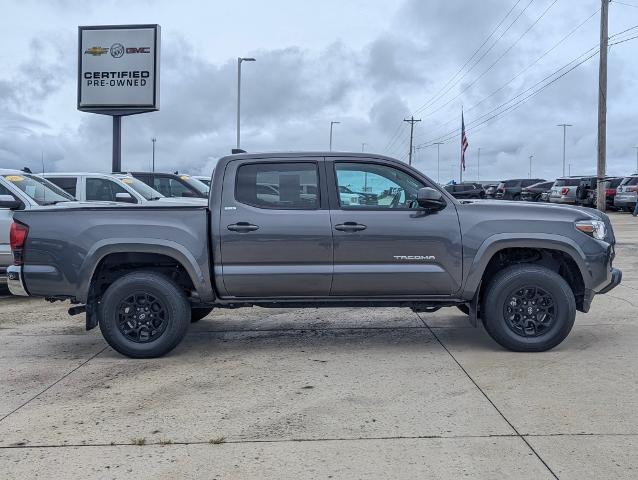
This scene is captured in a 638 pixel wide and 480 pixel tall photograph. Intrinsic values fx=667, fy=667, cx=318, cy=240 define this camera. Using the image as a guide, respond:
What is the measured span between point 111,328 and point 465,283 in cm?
326

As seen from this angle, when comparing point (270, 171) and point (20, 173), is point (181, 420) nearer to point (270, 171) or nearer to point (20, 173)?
point (270, 171)

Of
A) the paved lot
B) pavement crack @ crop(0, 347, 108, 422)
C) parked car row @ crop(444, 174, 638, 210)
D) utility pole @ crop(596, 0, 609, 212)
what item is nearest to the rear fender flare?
pavement crack @ crop(0, 347, 108, 422)

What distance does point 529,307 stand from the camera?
6.21 metres

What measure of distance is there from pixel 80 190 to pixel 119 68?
11240mm

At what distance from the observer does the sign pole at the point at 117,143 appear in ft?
71.5

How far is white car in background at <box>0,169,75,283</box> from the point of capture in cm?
948

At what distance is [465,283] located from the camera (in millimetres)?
6113

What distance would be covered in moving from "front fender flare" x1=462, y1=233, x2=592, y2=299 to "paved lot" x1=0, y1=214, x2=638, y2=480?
787mm

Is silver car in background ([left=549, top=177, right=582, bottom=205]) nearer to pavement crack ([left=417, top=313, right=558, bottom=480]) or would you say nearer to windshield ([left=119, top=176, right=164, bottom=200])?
windshield ([left=119, top=176, right=164, bottom=200])

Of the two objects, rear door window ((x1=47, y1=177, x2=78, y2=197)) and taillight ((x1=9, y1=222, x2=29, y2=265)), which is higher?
rear door window ((x1=47, y1=177, x2=78, y2=197))

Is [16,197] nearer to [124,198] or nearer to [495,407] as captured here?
[124,198]

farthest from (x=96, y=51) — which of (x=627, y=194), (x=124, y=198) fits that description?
(x=627, y=194)

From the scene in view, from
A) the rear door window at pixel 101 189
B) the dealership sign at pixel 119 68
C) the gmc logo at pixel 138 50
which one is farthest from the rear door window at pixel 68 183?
the gmc logo at pixel 138 50

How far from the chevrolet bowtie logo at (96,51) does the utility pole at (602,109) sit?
20.3 m
